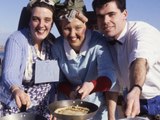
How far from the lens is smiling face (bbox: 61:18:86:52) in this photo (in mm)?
2969

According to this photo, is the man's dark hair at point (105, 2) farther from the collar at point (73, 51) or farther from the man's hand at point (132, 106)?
the man's hand at point (132, 106)

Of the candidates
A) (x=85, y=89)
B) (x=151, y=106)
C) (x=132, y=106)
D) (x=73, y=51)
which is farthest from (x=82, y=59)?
(x=132, y=106)

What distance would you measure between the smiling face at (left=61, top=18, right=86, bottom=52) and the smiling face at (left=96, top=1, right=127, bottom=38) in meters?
0.20

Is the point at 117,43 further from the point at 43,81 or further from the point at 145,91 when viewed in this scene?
the point at 43,81

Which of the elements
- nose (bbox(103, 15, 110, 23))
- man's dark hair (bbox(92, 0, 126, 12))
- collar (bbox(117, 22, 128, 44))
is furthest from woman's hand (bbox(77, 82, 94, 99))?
man's dark hair (bbox(92, 0, 126, 12))

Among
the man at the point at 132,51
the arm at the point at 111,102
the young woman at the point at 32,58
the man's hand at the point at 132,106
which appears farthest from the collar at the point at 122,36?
the man's hand at the point at 132,106

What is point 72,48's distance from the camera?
308 cm

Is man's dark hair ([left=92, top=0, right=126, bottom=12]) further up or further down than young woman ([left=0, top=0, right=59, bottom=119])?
further up

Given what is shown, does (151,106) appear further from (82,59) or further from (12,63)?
(12,63)

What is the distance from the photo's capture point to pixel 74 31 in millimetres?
2973

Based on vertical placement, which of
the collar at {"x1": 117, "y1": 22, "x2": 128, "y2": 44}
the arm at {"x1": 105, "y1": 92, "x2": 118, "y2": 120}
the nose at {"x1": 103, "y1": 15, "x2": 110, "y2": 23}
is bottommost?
the arm at {"x1": 105, "y1": 92, "x2": 118, "y2": 120}

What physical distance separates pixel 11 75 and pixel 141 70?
1073mm

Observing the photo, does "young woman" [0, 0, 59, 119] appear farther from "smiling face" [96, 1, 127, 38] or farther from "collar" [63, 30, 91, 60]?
"smiling face" [96, 1, 127, 38]

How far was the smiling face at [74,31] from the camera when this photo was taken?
2.97m
